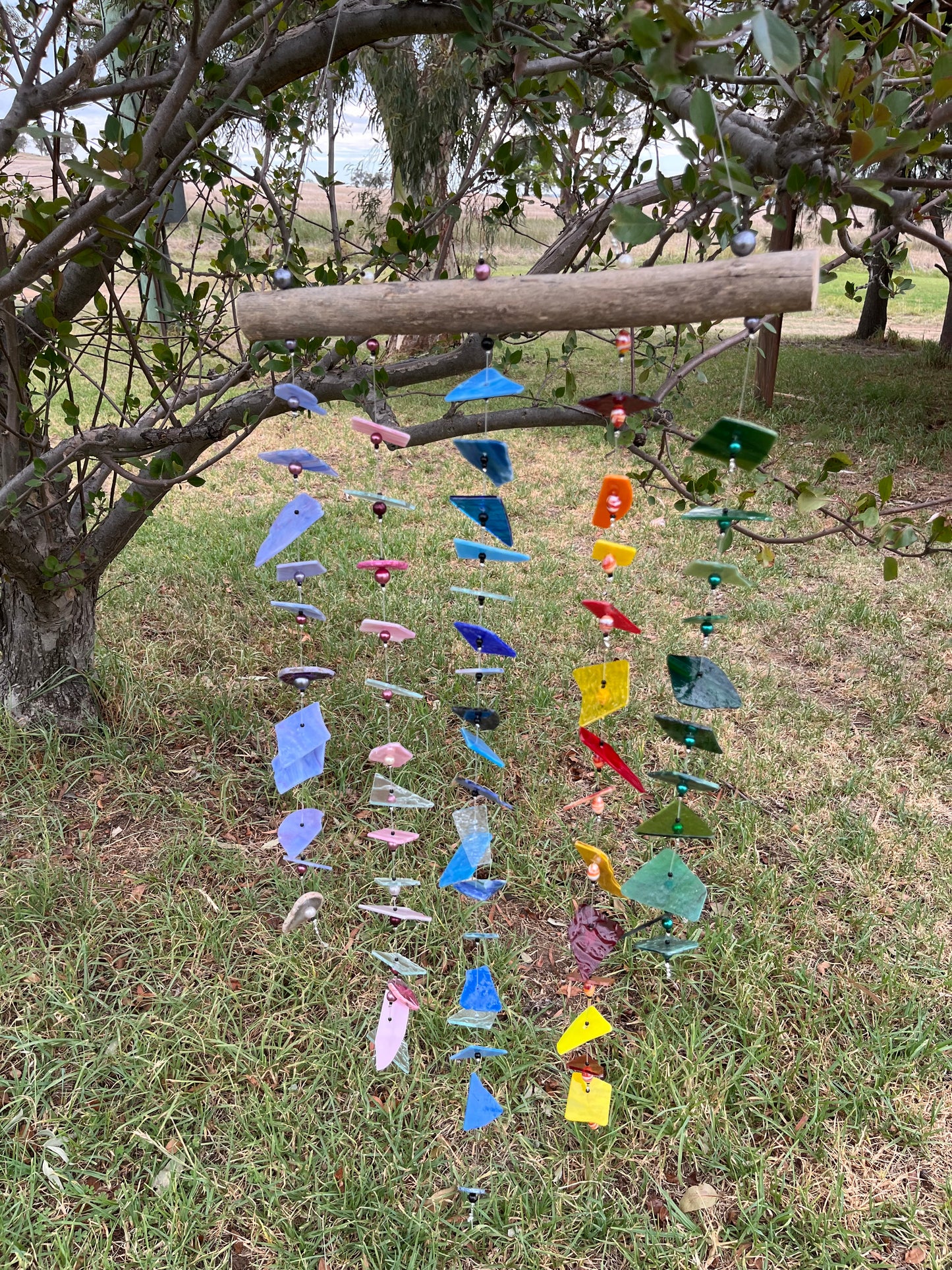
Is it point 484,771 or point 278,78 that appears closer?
point 278,78

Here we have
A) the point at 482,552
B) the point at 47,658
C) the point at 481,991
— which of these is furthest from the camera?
the point at 47,658

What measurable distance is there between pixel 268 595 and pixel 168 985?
84.8 inches

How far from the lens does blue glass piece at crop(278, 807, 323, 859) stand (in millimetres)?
1527

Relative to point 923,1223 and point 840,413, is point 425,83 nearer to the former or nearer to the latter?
point 840,413

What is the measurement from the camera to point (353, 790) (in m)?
2.86

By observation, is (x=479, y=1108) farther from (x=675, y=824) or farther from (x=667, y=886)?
(x=675, y=824)

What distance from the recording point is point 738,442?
117 cm

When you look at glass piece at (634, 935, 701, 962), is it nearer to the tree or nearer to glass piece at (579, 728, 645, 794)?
glass piece at (579, 728, 645, 794)

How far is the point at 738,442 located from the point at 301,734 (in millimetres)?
863

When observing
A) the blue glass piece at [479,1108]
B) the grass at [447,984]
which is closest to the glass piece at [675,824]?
the blue glass piece at [479,1108]

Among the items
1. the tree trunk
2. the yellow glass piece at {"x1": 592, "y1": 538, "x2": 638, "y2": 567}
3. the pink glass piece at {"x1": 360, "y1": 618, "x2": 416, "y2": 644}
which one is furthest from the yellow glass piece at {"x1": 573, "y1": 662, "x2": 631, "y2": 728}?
the tree trunk

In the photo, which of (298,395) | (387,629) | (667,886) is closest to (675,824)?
(667,886)

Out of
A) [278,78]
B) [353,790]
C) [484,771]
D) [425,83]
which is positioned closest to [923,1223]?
[484,771]

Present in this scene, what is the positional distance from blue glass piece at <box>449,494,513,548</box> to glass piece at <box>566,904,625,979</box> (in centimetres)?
71
